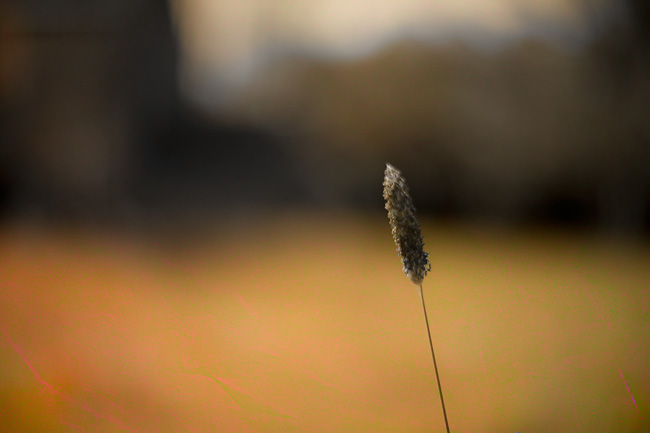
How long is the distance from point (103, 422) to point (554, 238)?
2.39 ft

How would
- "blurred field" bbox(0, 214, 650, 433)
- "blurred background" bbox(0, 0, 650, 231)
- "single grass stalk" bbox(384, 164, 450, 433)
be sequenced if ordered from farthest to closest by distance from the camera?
"blurred background" bbox(0, 0, 650, 231)
"blurred field" bbox(0, 214, 650, 433)
"single grass stalk" bbox(384, 164, 450, 433)

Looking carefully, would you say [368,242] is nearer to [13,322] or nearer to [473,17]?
[473,17]

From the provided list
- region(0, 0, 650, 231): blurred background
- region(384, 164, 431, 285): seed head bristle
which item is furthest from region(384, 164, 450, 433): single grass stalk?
region(0, 0, 650, 231): blurred background

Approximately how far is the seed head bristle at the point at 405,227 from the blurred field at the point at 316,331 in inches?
12.5

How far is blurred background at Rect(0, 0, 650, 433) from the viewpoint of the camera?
76 centimetres

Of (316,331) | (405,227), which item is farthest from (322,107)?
(405,227)

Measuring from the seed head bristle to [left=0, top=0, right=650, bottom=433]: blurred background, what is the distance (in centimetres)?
32

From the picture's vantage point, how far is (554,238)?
879 millimetres

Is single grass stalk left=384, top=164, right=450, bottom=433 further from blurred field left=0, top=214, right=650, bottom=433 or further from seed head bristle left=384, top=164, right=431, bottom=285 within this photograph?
blurred field left=0, top=214, right=650, bottom=433

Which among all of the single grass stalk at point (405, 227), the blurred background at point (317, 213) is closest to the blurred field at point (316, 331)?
the blurred background at point (317, 213)

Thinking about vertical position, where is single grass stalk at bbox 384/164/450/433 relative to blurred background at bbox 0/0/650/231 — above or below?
below

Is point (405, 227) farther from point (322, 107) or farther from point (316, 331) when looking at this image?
point (322, 107)

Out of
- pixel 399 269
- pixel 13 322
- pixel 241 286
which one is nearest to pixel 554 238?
pixel 399 269

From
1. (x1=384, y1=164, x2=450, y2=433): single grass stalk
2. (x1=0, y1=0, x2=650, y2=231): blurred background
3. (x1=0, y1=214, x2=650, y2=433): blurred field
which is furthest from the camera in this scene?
(x1=0, y1=0, x2=650, y2=231): blurred background
